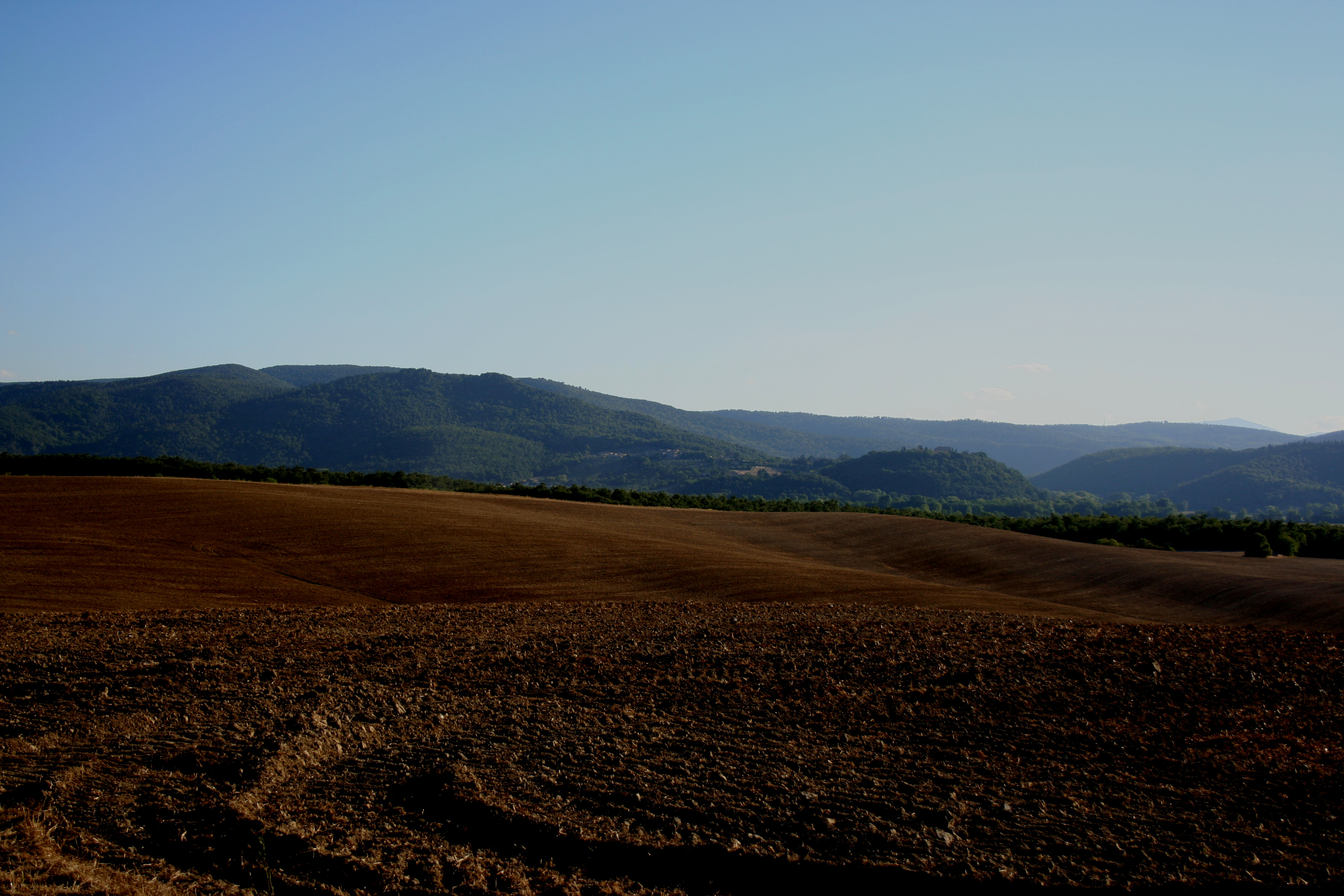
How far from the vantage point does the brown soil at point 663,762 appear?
6.55 m

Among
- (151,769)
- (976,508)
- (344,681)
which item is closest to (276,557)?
(344,681)

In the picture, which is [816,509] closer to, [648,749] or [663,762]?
[648,749]

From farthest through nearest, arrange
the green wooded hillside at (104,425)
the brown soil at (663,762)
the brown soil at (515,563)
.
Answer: the green wooded hillside at (104,425) < the brown soil at (515,563) < the brown soil at (663,762)

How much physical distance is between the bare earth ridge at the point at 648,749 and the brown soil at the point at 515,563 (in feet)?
9.64

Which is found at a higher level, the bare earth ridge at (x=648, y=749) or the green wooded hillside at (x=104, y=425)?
the green wooded hillside at (x=104, y=425)

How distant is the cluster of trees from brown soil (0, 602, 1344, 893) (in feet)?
107

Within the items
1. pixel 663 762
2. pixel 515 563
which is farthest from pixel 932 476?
pixel 663 762

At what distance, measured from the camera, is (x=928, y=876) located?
6.39 m

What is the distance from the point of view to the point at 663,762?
28.3 ft

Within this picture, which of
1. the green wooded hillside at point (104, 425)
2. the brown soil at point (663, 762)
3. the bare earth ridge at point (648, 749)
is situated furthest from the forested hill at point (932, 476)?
the brown soil at point (663, 762)

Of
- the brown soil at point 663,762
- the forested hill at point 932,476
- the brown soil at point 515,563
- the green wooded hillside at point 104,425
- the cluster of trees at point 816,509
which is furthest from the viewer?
the forested hill at point 932,476

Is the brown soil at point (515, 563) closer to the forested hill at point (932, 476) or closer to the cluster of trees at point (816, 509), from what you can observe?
the cluster of trees at point (816, 509)

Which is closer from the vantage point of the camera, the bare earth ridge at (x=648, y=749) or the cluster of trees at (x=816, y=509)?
the bare earth ridge at (x=648, y=749)

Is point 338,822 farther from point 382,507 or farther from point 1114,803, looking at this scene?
point 382,507
